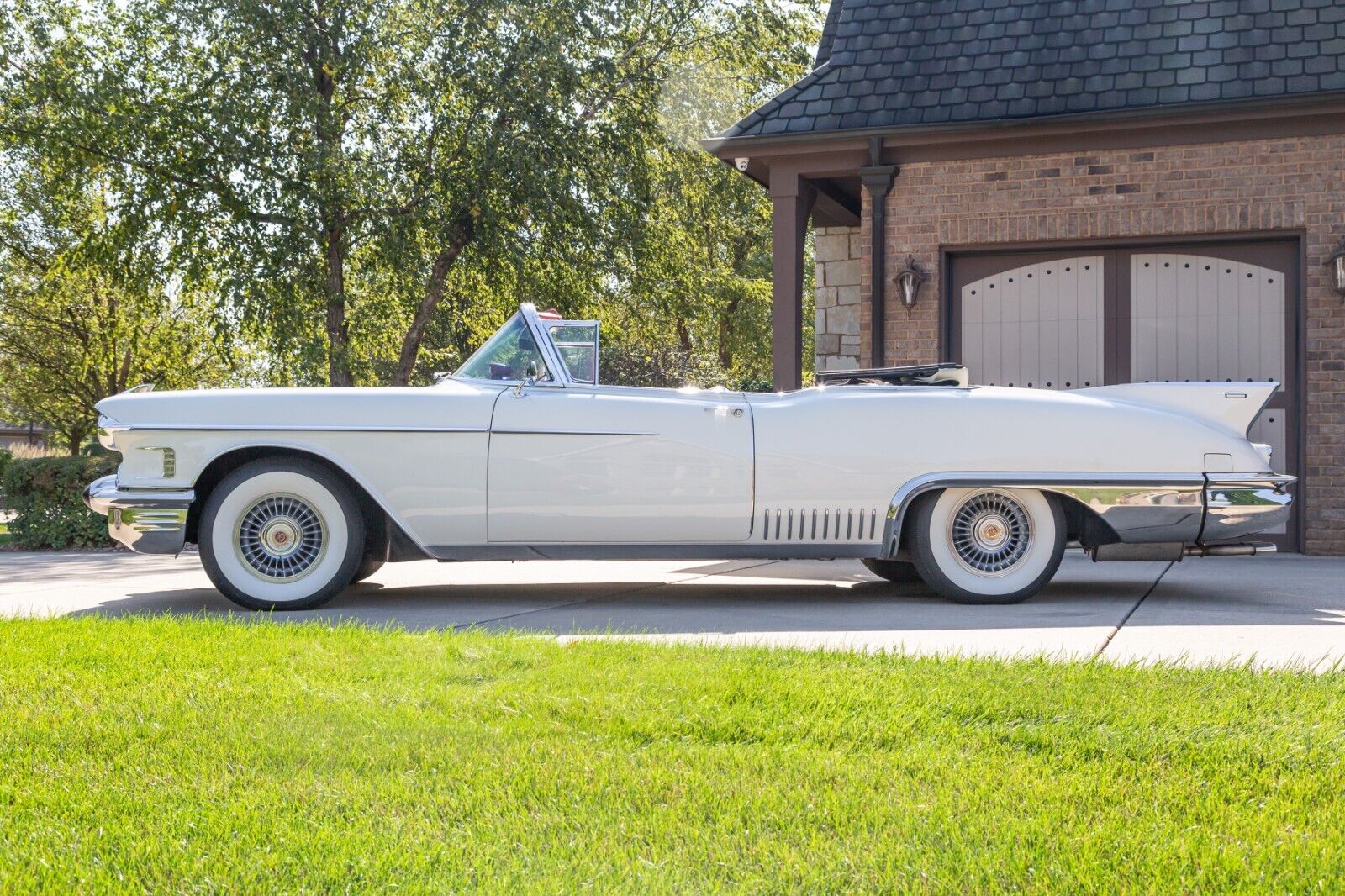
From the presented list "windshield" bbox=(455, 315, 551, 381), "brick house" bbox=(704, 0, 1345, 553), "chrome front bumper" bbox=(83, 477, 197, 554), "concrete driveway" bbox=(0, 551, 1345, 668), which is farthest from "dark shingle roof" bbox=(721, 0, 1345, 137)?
"chrome front bumper" bbox=(83, 477, 197, 554)

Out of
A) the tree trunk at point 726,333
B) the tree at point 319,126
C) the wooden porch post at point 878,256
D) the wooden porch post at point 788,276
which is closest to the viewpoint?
the wooden porch post at point 878,256

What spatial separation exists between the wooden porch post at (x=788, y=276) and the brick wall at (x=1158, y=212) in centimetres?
53

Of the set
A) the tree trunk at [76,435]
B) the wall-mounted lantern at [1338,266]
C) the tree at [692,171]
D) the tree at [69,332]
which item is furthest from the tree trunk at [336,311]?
the tree trunk at [76,435]

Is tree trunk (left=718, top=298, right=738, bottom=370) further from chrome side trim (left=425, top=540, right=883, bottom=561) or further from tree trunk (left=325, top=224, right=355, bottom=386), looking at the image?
chrome side trim (left=425, top=540, right=883, bottom=561)

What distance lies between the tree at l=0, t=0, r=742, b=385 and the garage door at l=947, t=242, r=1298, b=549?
7245 millimetres

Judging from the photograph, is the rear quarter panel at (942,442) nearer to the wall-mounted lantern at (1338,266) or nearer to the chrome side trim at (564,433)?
the chrome side trim at (564,433)

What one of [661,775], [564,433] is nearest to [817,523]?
[564,433]

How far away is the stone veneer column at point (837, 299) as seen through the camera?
1162cm

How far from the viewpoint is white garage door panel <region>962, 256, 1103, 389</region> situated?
949 centimetres

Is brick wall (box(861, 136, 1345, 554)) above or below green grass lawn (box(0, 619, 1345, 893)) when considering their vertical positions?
above

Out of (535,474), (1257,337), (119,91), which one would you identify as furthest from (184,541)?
(119,91)

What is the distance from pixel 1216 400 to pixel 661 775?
4.46 meters

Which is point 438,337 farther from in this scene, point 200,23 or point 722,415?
point 722,415

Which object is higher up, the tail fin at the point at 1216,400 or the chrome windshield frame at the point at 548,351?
the chrome windshield frame at the point at 548,351
